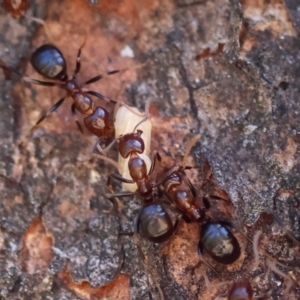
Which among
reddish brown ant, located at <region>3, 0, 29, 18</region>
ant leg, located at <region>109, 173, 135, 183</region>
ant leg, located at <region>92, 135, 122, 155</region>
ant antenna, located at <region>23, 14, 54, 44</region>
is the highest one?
reddish brown ant, located at <region>3, 0, 29, 18</region>

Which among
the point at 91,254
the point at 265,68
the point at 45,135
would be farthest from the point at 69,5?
the point at 91,254

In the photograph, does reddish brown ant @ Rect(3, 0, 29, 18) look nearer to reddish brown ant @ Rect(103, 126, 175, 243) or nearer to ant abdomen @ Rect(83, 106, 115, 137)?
ant abdomen @ Rect(83, 106, 115, 137)

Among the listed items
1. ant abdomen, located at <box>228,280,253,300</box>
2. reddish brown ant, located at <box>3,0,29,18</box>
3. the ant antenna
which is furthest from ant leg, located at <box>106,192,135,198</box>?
reddish brown ant, located at <box>3,0,29,18</box>

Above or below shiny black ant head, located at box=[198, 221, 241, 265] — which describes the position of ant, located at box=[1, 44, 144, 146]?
above

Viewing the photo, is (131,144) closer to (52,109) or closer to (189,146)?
(189,146)

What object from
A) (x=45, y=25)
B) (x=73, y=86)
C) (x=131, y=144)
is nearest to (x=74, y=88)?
(x=73, y=86)

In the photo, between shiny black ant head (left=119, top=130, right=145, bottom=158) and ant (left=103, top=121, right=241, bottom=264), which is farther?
shiny black ant head (left=119, top=130, right=145, bottom=158)
